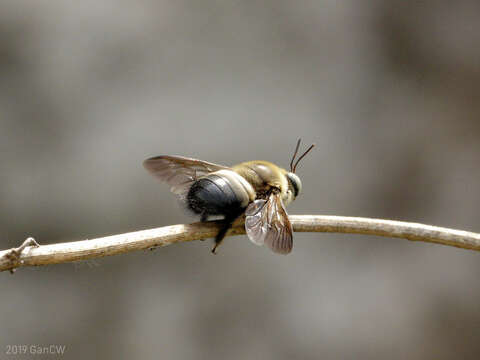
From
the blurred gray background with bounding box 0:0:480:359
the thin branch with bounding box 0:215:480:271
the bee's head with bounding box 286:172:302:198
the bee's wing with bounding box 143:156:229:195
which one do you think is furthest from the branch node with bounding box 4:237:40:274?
the blurred gray background with bounding box 0:0:480:359

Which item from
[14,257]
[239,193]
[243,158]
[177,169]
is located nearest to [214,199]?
[239,193]

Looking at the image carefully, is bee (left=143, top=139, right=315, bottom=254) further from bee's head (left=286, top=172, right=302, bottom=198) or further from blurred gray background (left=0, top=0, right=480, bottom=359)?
blurred gray background (left=0, top=0, right=480, bottom=359)

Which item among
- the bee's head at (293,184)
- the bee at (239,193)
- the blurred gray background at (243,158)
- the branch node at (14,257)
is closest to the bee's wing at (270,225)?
the bee at (239,193)

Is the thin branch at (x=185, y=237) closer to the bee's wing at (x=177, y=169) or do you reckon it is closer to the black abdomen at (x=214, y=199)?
the black abdomen at (x=214, y=199)

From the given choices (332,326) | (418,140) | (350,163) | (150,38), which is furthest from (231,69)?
(332,326)

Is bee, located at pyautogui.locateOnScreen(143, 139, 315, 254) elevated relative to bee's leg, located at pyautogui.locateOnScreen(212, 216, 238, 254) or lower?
elevated

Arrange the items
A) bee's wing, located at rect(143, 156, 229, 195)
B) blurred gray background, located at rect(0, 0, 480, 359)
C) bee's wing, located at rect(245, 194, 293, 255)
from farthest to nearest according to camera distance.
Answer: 1. blurred gray background, located at rect(0, 0, 480, 359)
2. bee's wing, located at rect(143, 156, 229, 195)
3. bee's wing, located at rect(245, 194, 293, 255)

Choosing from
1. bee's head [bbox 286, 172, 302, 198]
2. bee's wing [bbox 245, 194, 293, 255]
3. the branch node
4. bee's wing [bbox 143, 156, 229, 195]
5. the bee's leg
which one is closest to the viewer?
the branch node
